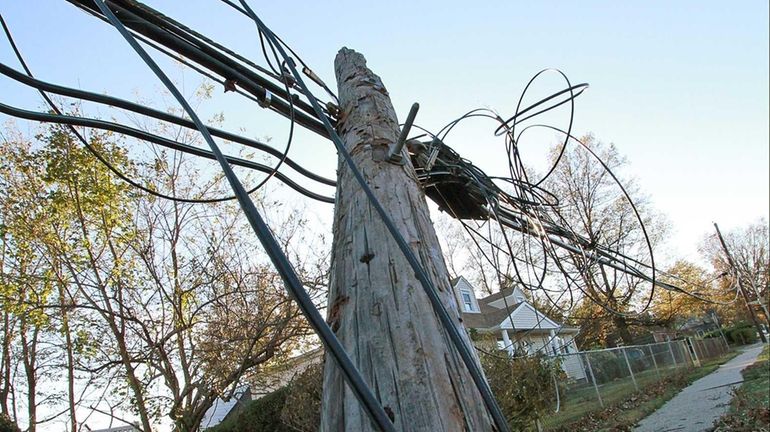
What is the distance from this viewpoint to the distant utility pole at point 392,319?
722mm

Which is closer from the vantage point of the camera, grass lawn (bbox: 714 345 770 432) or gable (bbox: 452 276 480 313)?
grass lawn (bbox: 714 345 770 432)

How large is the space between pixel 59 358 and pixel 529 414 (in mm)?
10211

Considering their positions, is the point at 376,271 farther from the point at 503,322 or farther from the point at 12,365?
the point at 503,322

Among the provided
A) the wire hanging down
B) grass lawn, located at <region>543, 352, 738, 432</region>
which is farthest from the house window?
the wire hanging down

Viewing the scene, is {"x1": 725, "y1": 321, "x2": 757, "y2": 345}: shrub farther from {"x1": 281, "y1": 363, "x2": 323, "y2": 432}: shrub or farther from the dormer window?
{"x1": 281, "y1": 363, "x2": 323, "y2": 432}: shrub

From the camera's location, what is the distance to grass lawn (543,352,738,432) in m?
8.05

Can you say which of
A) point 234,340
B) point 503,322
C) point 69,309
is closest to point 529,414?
point 234,340

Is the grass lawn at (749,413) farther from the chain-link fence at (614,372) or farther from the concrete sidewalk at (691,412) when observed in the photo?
the chain-link fence at (614,372)

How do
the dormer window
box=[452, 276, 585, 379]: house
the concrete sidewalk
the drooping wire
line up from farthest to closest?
the dormer window < box=[452, 276, 585, 379]: house < the concrete sidewalk < the drooping wire

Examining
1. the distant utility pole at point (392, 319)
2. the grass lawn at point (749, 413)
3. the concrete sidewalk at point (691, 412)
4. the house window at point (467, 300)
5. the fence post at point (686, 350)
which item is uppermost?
the house window at point (467, 300)

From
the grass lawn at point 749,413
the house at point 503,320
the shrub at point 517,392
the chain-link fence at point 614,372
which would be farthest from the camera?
the house at point 503,320

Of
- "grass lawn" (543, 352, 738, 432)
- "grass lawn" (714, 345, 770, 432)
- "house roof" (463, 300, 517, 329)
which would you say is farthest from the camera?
"house roof" (463, 300, 517, 329)

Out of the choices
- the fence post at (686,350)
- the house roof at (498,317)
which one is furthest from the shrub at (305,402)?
the fence post at (686,350)

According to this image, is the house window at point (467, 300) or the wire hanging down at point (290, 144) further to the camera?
the house window at point (467, 300)
